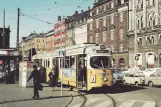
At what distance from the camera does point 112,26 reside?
72188mm

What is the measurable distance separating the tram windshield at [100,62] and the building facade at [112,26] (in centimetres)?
4544

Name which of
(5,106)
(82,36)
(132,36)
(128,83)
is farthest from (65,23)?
(5,106)

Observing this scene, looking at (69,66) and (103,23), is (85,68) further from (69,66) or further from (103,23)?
(103,23)

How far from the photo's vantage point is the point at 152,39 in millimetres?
57938

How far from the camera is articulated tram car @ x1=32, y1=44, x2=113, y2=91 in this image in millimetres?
19250

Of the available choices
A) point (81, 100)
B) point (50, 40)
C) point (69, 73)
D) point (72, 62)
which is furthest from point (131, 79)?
point (50, 40)

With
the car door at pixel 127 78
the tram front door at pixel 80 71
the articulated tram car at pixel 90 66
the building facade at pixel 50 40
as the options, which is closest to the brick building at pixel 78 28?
the building facade at pixel 50 40

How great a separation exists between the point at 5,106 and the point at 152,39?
47641mm

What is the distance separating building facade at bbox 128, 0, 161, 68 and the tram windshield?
35.3 metres

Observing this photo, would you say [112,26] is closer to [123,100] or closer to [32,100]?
[123,100]

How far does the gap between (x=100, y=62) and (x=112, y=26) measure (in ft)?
175

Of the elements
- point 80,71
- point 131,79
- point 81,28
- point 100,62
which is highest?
point 81,28

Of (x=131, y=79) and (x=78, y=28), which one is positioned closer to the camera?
(x=131, y=79)

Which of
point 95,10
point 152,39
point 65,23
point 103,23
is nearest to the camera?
point 152,39
